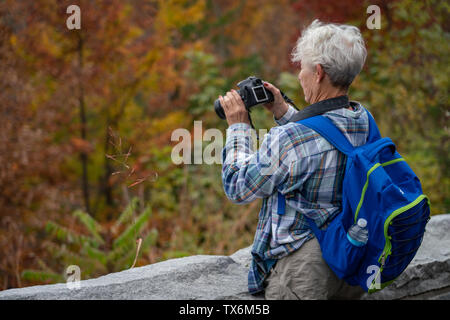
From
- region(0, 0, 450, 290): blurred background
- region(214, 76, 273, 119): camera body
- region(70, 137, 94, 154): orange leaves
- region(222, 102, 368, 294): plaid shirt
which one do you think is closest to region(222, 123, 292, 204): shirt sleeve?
region(222, 102, 368, 294): plaid shirt

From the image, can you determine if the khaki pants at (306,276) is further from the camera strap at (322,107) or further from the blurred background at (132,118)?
the blurred background at (132,118)

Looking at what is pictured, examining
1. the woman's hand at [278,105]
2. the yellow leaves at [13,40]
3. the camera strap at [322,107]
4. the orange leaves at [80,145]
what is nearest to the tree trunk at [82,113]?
the orange leaves at [80,145]

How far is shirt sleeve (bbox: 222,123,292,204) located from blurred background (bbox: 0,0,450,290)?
255 cm

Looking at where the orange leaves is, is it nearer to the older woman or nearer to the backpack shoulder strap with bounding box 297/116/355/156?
the older woman

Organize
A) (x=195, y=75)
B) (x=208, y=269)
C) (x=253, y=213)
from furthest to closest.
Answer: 1. (x=195, y=75)
2. (x=253, y=213)
3. (x=208, y=269)

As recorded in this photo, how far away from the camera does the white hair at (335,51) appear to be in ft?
5.57

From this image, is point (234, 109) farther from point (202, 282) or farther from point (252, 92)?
point (202, 282)

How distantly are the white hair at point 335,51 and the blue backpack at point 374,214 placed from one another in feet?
0.65

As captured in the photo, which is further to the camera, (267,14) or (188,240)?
(267,14)

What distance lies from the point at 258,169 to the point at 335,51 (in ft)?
1.73

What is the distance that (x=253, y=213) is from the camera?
5270mm
